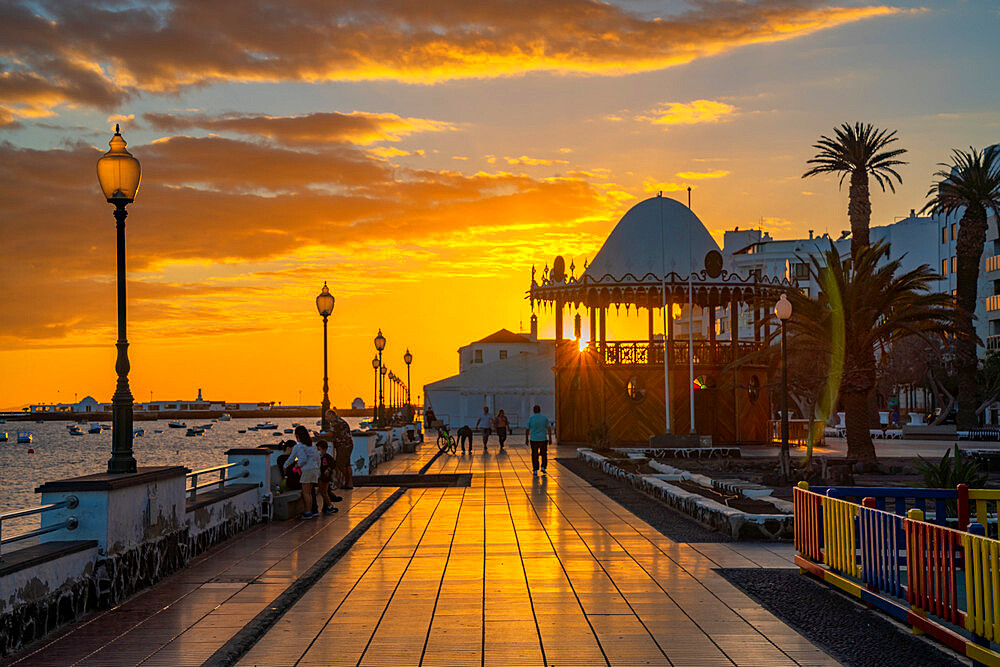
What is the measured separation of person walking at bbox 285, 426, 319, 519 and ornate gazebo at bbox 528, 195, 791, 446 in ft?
84.1

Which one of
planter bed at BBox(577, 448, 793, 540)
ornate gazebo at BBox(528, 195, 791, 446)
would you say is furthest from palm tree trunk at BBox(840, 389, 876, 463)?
ornate gazebo at BBox(528, 195, 791, 446)

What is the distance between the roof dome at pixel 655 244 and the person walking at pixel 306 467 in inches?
1075

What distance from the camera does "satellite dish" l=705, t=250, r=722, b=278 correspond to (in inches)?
1772

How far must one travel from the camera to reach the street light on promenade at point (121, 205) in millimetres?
12039

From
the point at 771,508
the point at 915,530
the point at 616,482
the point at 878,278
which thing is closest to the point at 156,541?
the point at 915,530

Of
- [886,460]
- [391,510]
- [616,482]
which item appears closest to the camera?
[391,510]

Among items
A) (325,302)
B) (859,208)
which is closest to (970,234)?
(859,208)

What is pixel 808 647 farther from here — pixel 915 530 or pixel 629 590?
pixel 629 590

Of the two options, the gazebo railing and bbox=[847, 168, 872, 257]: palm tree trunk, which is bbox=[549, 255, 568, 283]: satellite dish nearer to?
the gazebo railing

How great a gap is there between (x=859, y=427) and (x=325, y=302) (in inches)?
581

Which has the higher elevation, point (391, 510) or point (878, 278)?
point (878, 278)

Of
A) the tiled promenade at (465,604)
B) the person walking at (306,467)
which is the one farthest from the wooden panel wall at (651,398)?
the tiled promenade at (465,604)

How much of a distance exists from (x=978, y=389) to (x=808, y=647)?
215 ft

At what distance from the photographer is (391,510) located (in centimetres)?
2053
